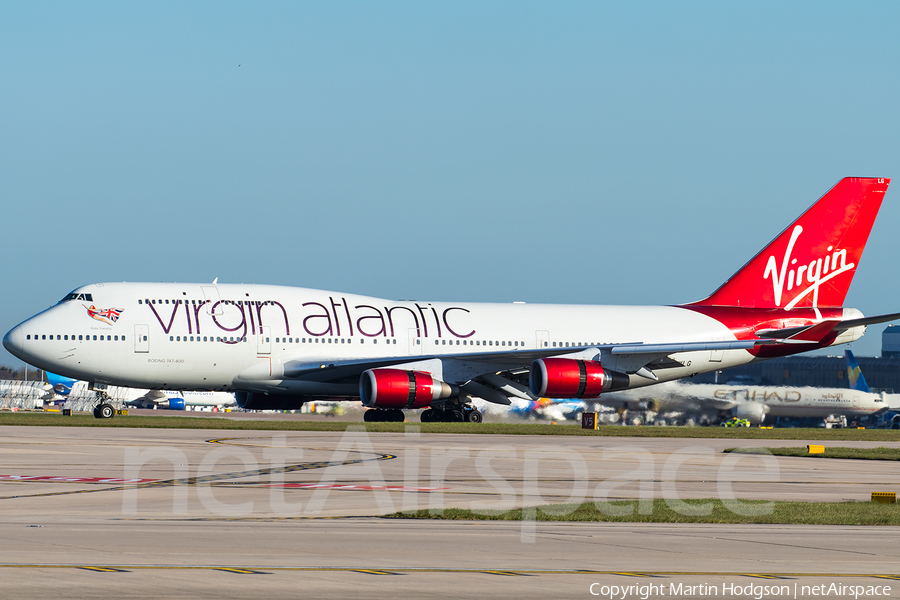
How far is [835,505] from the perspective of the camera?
15898mm

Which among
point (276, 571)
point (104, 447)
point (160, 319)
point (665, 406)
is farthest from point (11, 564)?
point (665, 406)

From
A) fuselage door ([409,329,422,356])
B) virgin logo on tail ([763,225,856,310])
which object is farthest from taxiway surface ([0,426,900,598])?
virgin logo on tail ([763,225,856,310])

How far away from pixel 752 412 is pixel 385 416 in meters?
18.8

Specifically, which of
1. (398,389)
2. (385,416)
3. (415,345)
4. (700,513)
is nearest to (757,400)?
(415,345)

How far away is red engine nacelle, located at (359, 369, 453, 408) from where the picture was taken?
121 ft

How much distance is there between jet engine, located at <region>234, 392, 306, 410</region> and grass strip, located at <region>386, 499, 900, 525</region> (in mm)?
26430

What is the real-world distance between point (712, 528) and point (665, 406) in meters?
34.7

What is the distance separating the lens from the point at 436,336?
1594 inches

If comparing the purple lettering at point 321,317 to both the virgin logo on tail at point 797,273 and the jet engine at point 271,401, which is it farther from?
the virgin logo on tail at point 797,273

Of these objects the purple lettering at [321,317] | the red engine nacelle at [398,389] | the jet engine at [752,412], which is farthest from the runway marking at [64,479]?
the jet engine at [752,412]

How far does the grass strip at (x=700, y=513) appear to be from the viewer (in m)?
13.7

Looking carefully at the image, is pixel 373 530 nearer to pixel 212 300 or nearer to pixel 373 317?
pixel 212 300

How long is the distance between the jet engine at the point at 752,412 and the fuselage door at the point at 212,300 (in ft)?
77.6

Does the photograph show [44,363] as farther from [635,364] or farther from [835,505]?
[835,505]
